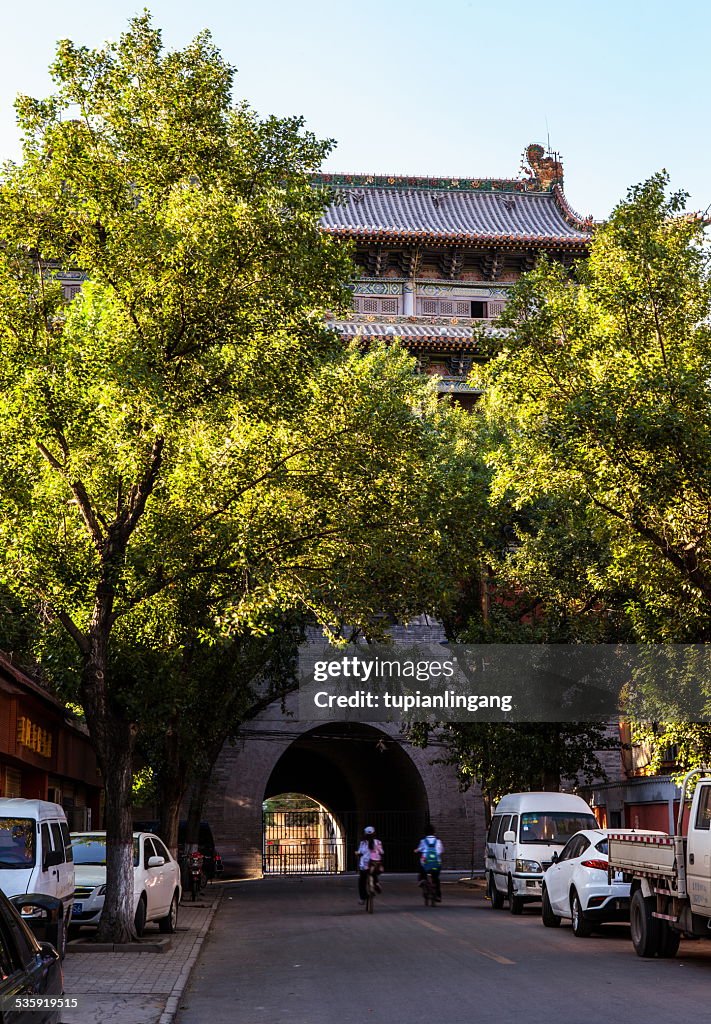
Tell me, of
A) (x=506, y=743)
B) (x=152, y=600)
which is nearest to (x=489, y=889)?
(x=506, y=743)

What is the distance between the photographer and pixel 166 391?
15.9 m

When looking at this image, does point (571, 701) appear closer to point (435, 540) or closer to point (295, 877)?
point (435, 540)

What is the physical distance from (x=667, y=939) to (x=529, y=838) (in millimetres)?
8730

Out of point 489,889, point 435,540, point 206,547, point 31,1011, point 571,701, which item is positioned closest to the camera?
point 31,1011

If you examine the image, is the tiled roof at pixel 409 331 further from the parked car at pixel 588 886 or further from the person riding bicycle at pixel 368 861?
the parked car at pixel 588 886

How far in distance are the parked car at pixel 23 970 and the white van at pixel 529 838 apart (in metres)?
16.9

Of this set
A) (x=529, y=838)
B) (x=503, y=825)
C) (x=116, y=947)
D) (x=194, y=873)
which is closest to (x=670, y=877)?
(x=116, y=947)

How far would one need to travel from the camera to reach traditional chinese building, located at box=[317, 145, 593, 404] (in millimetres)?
47812

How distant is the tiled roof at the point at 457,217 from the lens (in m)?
48.5

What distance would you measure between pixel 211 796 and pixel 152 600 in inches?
1006

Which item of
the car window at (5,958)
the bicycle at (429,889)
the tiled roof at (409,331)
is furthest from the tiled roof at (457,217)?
the car window at (5,958)

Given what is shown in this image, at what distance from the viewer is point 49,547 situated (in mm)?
15945

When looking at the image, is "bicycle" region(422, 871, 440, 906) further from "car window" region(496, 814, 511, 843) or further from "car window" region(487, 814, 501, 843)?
"car window" region(496, 814, 511, 843)

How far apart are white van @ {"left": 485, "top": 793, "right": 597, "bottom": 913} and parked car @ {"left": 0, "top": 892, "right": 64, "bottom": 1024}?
55.6 feet
